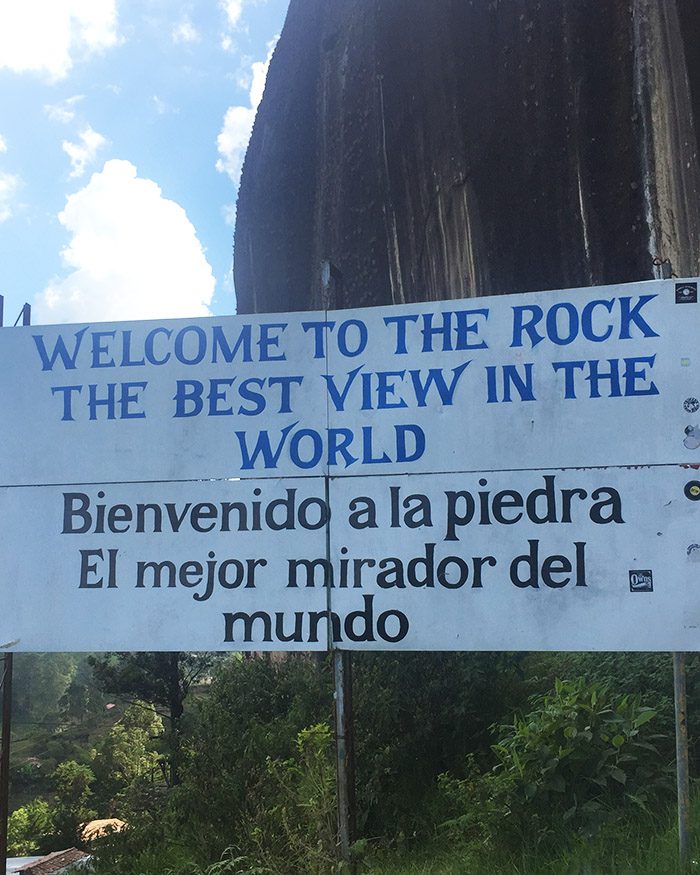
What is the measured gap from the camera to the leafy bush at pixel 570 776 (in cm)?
361

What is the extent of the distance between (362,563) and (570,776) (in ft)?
5.20

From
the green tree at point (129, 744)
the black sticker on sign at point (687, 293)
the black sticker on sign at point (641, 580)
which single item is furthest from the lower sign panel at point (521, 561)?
the green tree at point (129, 744)

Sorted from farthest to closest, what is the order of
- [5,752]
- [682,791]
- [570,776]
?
[570,776]
[5,752]
[682,791]

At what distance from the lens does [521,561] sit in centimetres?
326

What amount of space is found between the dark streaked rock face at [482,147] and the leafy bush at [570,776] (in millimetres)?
2417

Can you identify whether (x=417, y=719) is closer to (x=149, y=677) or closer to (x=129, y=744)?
(x=149, y=677)

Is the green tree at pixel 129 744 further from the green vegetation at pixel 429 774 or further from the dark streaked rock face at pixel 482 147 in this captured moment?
the green vegetation at pixel 429 774

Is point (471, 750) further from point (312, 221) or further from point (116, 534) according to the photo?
point (312, 221)

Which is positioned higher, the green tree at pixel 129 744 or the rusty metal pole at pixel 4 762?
the rusty metal pole at pixel 4 762

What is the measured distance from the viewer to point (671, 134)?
22.5ft

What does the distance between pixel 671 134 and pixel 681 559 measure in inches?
202

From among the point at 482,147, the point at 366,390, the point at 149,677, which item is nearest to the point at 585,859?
the point at 366,390

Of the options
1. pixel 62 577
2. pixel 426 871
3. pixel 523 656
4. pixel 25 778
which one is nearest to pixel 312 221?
pixel 523 656

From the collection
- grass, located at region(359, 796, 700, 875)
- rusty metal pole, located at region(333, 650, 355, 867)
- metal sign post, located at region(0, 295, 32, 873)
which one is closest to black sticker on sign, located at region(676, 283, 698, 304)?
rusty metal pole, located at region(333, 650, 355, 867)
